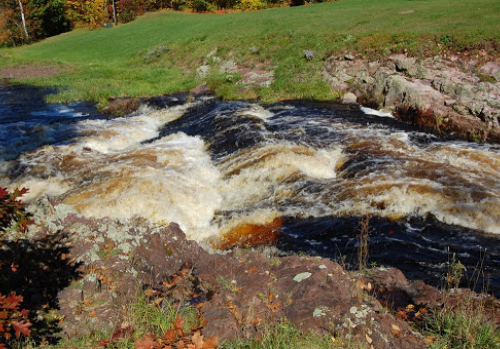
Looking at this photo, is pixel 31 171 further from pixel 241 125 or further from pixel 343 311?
pixel 343 311

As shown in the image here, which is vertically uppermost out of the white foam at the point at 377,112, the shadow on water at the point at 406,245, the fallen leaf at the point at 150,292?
the fallen leaf at the point at 150,292

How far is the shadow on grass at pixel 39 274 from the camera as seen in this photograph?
154 inches

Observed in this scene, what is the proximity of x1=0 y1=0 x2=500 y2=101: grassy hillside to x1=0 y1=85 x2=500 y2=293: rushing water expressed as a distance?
6.08 m

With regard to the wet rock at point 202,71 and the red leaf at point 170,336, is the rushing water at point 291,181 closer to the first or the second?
the red leaf at point 170,336

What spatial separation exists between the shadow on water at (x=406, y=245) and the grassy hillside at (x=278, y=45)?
39.3 ft

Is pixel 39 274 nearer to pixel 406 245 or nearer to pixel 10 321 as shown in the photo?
pixel 10 321

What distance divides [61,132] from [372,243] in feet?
43.4

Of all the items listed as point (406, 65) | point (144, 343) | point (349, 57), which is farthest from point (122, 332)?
point (349, 57)

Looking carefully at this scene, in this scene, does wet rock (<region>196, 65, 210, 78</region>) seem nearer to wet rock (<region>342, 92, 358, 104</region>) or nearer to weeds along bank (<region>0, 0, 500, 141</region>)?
weeds along bank (<region>0, 0, 500, 141</region>)

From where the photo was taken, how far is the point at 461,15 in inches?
859

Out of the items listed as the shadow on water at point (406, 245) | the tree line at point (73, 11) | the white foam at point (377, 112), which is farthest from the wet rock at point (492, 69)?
the tree line at point (73, 11)

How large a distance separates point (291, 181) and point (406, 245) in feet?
11.6

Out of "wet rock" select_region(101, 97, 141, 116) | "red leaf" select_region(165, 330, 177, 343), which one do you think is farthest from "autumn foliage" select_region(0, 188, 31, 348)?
"wet rock" select_region(101, 97, 141, 116)

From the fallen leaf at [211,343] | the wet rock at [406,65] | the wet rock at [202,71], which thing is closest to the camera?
the fallen leaf at [211,343]
